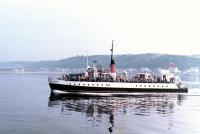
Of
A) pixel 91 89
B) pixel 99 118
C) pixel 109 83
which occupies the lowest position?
pixel 99 118

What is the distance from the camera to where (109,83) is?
9925 centimetres

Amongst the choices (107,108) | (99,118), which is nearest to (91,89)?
(107,108)

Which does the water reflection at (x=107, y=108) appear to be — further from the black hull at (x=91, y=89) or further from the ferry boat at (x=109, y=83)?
the ferry boat at (x=109, y=83)

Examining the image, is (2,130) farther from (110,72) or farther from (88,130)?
(110,72)

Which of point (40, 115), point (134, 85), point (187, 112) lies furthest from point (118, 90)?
point (40, 115)

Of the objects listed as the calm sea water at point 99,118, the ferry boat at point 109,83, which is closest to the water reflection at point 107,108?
the calm sea water at point 99,118

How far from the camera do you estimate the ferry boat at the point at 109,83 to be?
96250 millimetres

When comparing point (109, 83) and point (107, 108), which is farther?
point (109, 83)

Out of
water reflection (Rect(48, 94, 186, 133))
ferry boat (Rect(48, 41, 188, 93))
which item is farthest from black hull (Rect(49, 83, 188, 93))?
water reflection (Rect(48, 94, 186, 133))

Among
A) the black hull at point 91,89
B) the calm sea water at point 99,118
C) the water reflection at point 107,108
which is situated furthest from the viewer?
the black hull at point 91,89

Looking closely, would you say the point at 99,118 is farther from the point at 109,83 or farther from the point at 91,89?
the point at 109,83

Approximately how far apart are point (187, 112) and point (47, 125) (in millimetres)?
28597

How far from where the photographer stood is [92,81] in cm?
9769

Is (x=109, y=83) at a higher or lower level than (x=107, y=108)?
higher
